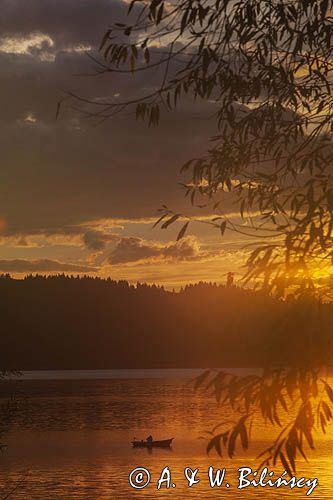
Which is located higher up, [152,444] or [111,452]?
[152,444]

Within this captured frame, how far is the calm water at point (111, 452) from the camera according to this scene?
47500 millimetres

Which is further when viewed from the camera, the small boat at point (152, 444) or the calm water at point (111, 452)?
the small boat at point (152, 444)

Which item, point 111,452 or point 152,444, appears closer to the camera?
point 111,452

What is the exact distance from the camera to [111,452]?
217 feet

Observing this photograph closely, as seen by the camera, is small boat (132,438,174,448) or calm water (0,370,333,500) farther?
small boat (132,438,174,448)

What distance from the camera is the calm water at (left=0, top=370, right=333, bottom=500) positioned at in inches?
1870

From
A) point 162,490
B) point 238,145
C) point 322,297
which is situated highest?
point 238,145

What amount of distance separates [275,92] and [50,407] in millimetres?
107887

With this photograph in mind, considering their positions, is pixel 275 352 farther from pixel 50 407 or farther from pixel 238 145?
pixel 50 407

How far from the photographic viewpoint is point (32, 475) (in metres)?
53.8

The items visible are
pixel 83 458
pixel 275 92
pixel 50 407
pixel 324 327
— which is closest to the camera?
pixel 324 327

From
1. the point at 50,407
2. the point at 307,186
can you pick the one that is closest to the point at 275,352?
the point at 307,186

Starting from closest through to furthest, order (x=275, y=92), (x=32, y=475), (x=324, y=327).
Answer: (x=324, y=327)
(x=275, y=92)
(x=32, y=475)

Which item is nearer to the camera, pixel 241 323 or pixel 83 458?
pixel 241 323
